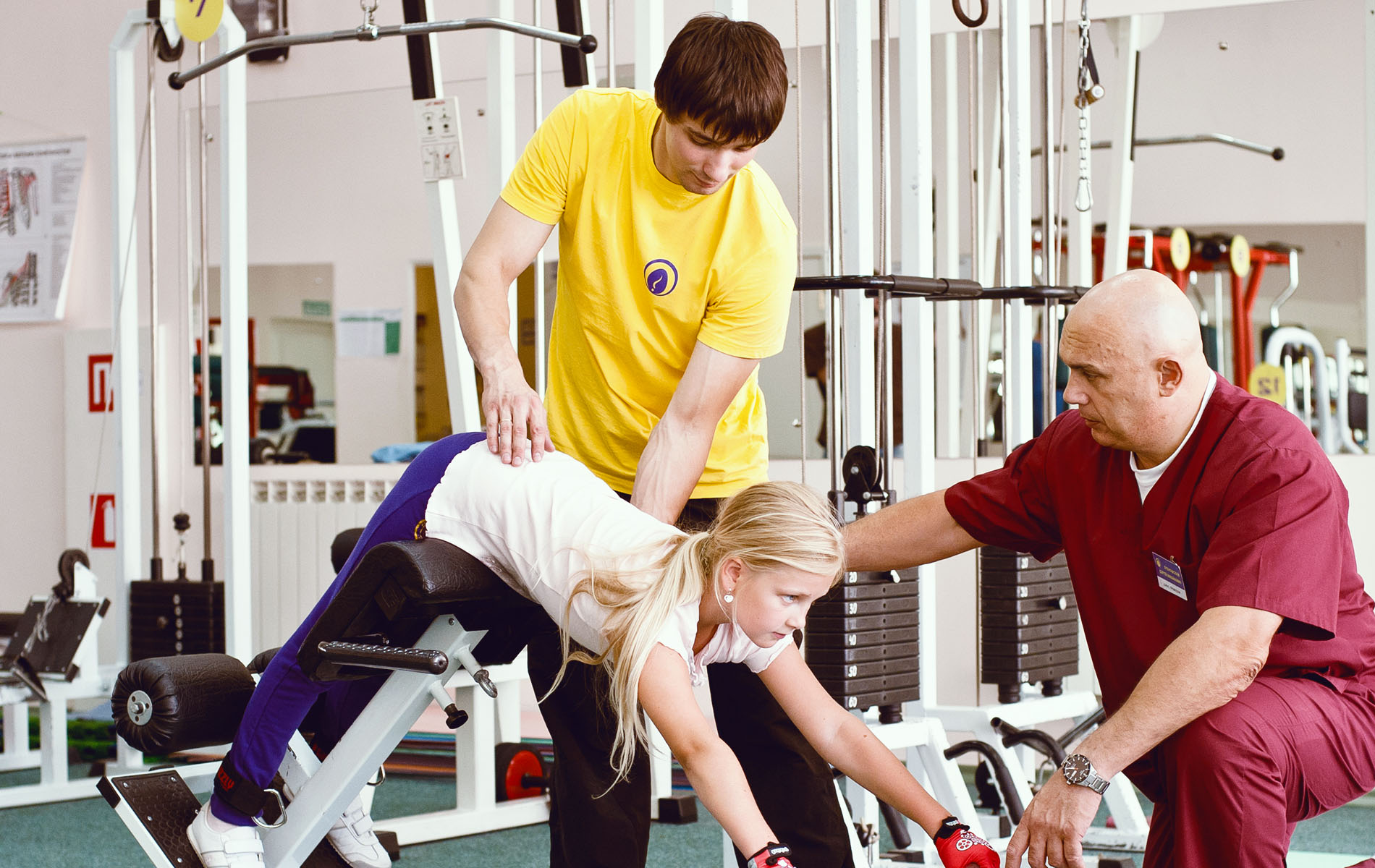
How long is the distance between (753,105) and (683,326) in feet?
1.17

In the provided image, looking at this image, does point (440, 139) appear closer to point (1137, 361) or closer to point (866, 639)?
point (866, 639)

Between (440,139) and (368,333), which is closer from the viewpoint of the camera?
(440,139)

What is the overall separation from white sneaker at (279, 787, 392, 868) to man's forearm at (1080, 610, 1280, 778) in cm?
126

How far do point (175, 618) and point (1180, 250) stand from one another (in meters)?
2.74

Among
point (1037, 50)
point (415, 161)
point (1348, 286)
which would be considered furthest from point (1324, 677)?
point (415, 161)

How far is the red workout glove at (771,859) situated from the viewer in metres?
1.39

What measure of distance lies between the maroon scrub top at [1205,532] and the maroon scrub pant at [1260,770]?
56mm

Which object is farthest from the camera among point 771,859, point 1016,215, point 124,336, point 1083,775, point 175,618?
point 124,336

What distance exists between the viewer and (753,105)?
1571 millimetres

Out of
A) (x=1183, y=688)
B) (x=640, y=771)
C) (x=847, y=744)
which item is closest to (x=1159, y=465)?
(x=1183, y=688)

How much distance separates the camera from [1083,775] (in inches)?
60.2

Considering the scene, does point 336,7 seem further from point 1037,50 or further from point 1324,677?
point 1324,677

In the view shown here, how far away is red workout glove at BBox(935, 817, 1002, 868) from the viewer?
153 cm

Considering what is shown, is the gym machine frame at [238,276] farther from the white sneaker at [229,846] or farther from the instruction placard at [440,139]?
the white sneaker at [229,846]
